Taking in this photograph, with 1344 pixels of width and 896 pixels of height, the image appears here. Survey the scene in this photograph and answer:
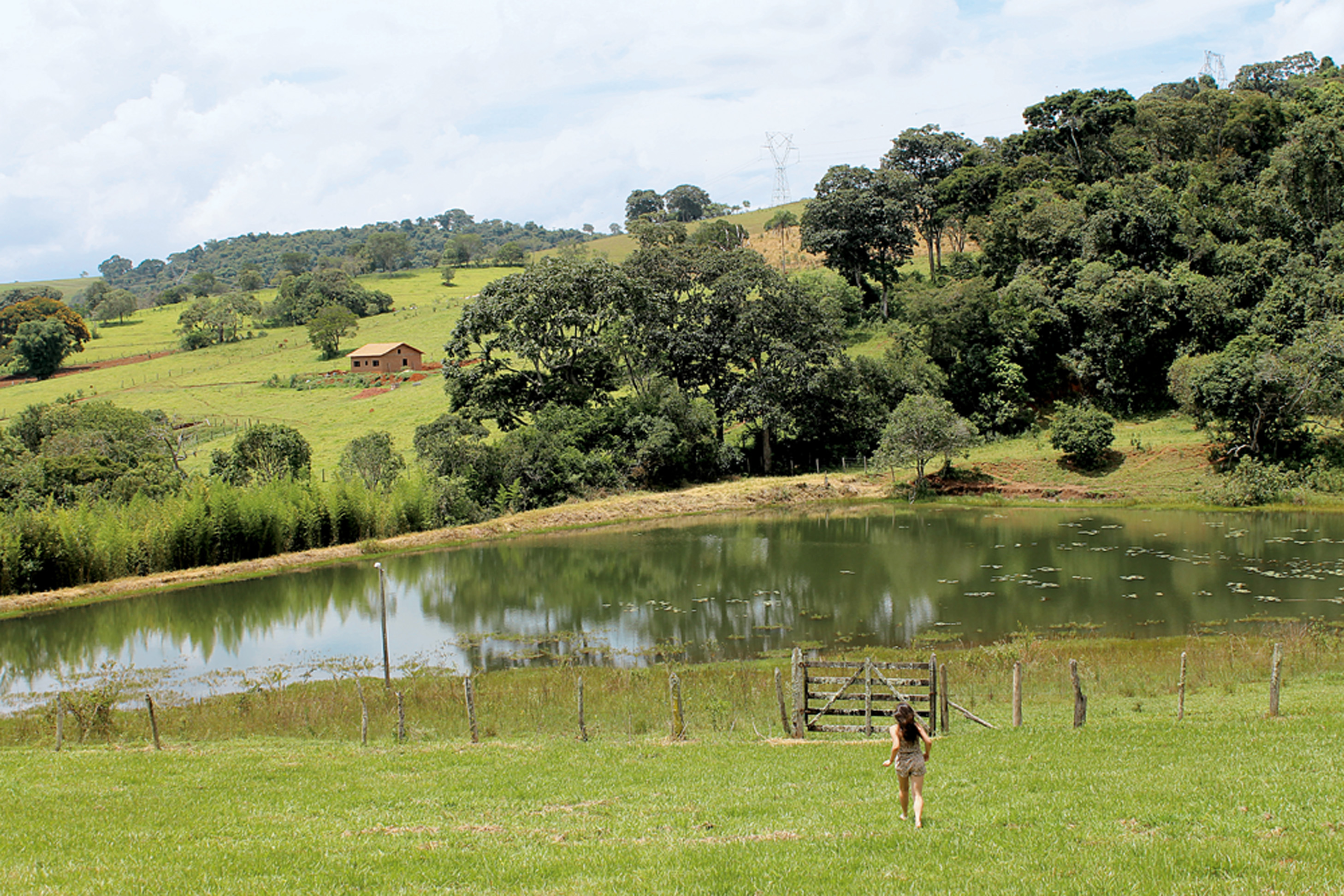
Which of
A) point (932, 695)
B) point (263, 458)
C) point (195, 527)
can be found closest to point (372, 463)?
point (263, 458)

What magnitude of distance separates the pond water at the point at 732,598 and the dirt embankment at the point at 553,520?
1.84 metres

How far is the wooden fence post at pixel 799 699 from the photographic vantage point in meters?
16.5

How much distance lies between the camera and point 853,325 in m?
74.2

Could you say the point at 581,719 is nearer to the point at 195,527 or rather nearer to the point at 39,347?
the point at 195,527

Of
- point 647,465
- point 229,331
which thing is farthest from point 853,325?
point 229,331

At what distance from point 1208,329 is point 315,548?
2156 inches

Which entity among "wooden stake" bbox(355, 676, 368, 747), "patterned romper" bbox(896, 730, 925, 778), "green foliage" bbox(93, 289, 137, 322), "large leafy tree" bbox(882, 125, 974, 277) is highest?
"large leafy tree" bbox(882, 125, 974, 277)

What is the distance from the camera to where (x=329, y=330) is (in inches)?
3570

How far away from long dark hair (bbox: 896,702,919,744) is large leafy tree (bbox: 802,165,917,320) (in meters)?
66.9

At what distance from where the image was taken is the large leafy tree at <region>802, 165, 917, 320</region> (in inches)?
2872

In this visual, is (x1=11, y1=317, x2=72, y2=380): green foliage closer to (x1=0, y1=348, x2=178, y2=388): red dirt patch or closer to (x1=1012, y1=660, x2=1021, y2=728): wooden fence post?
(x1=0, y1=348, x2=178, y2=388): red dirt patch

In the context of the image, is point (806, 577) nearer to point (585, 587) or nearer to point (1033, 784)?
point (585, 587)

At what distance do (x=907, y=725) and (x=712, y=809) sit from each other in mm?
2989

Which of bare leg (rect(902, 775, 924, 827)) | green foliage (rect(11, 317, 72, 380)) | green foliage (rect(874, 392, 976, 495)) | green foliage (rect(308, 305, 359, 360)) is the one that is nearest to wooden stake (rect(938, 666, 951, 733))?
bare leg (rect(902, 775, 924, 827))
